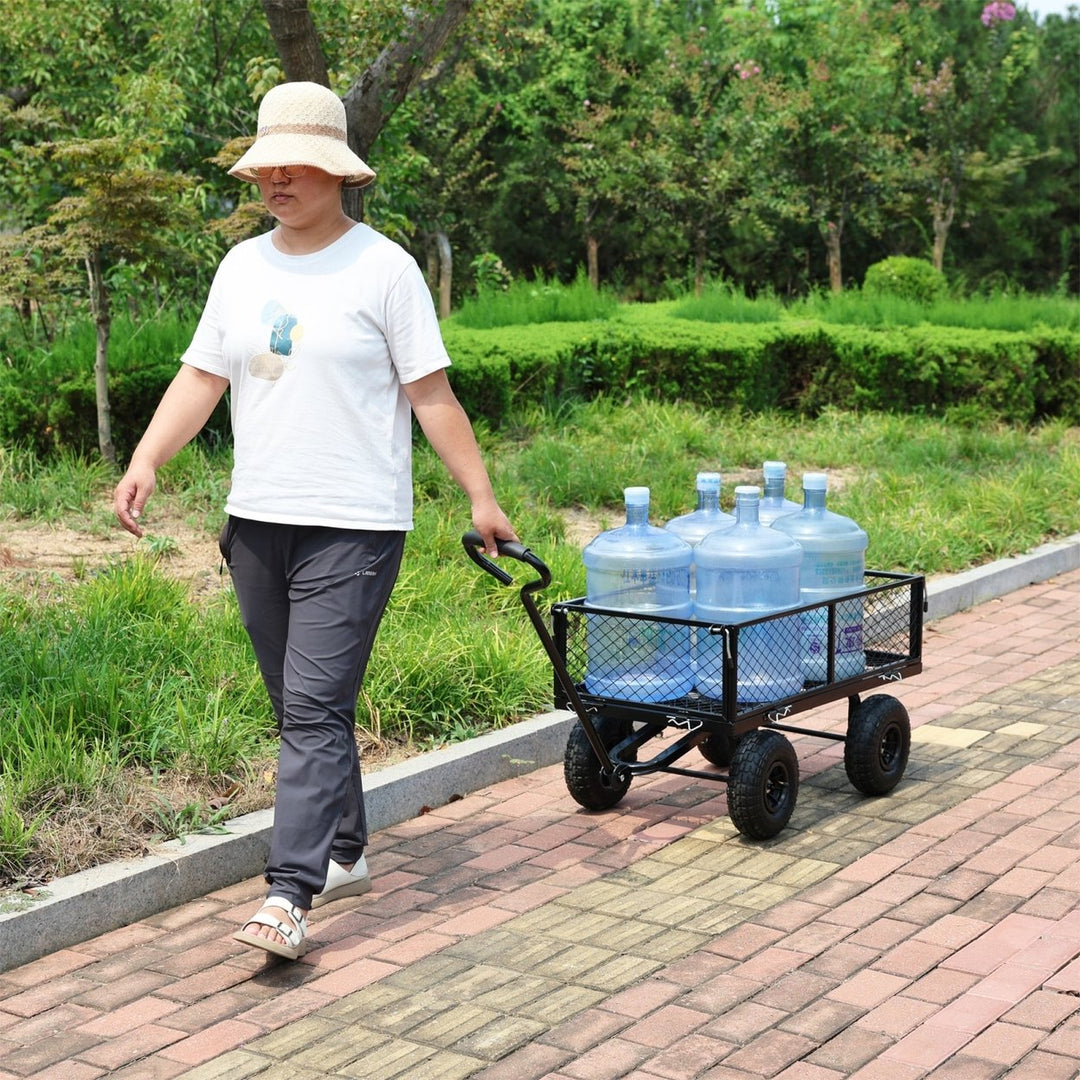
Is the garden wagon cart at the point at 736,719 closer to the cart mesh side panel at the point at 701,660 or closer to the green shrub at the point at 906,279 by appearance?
the cart mesh side panel at the point at 701,660

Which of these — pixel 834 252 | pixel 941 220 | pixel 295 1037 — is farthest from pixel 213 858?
pixel 941 220

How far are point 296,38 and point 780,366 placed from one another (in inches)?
237

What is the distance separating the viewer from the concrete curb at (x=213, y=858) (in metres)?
4.05

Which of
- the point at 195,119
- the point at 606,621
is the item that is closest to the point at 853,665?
the point at 606,621

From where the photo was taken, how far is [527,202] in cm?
2700

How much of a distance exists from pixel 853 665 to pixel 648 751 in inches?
37.1

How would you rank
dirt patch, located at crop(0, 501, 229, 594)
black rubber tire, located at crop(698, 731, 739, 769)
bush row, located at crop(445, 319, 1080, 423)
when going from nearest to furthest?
black rubber tire, located at crop(698, 731, 739, 769), dirt patch, located at crop(0, 501, 229, 594), bush row, located at crop(445, 319, 1080, 423)

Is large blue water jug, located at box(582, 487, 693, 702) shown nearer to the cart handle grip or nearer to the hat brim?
the cart handle grip

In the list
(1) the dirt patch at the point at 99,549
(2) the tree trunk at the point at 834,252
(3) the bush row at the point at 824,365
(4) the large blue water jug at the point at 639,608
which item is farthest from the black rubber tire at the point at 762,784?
(2) the tree trunk at the point at 834,252

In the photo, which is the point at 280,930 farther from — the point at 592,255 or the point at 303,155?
the point at 592,255

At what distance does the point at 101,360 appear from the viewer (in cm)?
860

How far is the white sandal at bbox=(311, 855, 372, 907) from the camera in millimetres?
4348

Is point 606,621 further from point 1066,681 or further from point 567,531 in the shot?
point 567,531

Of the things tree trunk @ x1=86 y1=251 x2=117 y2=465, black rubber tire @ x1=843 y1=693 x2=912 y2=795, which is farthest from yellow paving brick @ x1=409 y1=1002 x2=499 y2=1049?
tree trunk @ x1=86 y1=251 x2=117 y2=465
